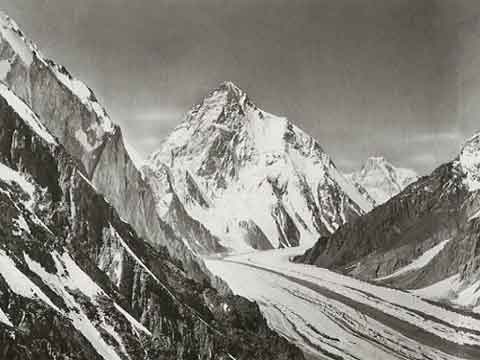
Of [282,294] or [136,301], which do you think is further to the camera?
[282,294]

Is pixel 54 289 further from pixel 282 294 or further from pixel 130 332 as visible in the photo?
pixel 282 294

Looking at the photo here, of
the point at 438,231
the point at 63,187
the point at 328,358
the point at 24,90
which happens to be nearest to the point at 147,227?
the point at 24,90

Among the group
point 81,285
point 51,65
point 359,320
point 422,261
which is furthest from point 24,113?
point 422,261

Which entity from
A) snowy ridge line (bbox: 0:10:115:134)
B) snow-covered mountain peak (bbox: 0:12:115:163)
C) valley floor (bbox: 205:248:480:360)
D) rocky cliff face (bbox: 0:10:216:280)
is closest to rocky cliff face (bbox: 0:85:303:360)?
valley floor (bbox: 205:248:480:360)

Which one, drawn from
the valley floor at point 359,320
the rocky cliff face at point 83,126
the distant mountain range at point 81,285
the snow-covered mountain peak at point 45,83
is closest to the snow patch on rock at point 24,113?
the distant mountain range at point 81,285

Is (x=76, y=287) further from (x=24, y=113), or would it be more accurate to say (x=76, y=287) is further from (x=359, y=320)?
(x=359, y=320)

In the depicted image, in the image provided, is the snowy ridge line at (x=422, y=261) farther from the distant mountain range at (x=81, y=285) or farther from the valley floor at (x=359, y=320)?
the distant mountain range at (x=81, y=285)

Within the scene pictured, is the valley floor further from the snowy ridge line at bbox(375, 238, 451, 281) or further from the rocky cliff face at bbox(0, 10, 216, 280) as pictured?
the rocky cliff face at bbox(0, 10, 216, 280)
